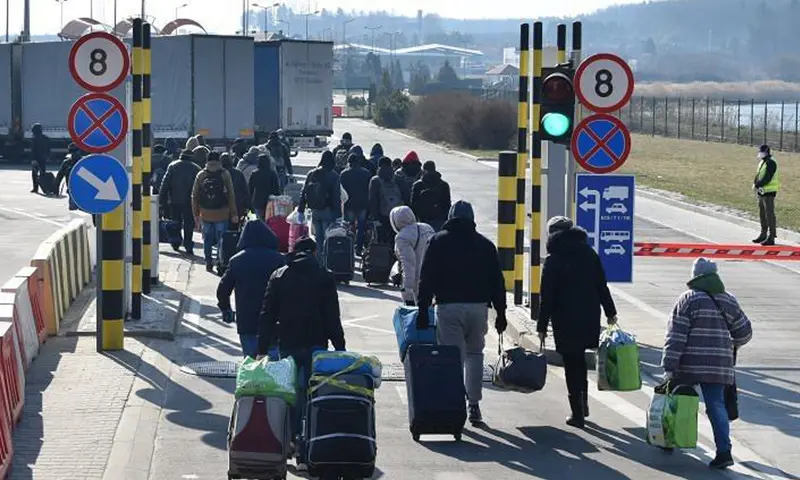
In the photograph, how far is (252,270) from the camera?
39.3ft

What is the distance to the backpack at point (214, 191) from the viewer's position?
2191cm

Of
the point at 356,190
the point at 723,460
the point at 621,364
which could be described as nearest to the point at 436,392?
the point at 621,364


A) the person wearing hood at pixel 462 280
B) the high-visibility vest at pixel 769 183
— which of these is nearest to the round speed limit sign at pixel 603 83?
the person wearing hood at pixel 462 280

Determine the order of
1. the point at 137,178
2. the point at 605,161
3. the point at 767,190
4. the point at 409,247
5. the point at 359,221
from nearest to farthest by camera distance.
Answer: the point at 605,161 → the point at 409,247 → the point at 137,178 → the point at 359,221 → the point at 767,190

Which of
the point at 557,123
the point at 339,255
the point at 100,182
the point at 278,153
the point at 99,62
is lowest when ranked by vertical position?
the point at 339,255

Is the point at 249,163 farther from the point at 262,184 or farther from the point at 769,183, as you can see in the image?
the point at 769,183

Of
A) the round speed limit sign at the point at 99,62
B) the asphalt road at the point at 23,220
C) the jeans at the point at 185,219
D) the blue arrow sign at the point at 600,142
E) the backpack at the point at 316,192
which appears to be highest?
the round speed limit sign at the point at 99,62

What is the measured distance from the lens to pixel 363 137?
78.2 metres

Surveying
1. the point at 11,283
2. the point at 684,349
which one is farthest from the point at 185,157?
the point at 684,349

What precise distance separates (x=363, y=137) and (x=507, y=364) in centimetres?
6620

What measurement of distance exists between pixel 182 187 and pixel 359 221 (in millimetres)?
2807

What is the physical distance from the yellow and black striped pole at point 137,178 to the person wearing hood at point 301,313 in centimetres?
669

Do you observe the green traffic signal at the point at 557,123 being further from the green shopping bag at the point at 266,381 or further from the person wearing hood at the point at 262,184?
the person wearing hood at the point at 262,184

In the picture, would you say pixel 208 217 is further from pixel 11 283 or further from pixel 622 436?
pixel 622 436
